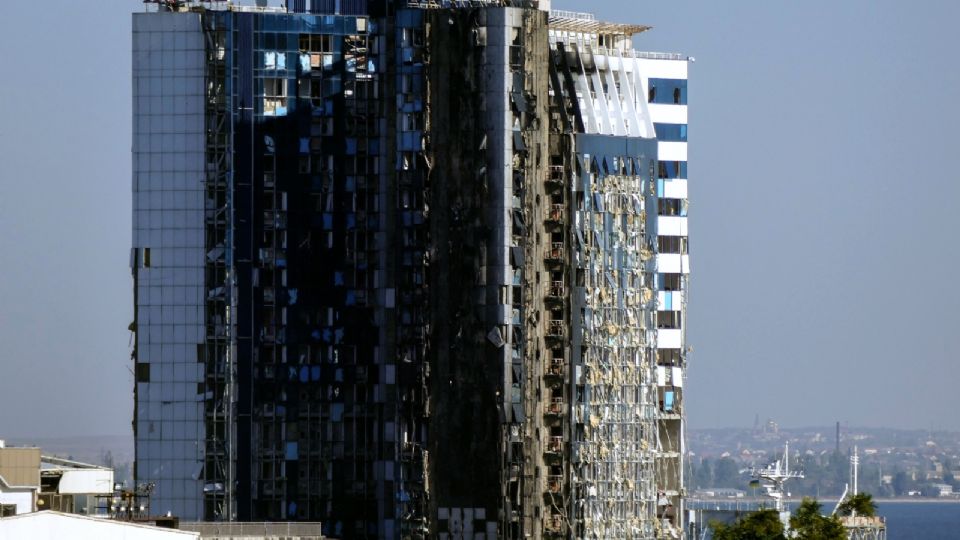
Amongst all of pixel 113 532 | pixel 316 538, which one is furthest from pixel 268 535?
pixel 113 532

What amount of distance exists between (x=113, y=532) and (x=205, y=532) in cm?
3370

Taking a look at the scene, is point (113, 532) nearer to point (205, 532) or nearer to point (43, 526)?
point (43, 526)

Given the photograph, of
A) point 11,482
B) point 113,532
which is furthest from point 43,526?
point 11,482

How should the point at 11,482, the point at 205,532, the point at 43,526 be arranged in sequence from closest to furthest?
the point at 43,526 < the point at 11,482 < the point at 205,532

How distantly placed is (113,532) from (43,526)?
5356 mm

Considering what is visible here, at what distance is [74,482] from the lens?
199 m

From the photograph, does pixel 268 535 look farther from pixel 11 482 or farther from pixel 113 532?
pixel 113 532

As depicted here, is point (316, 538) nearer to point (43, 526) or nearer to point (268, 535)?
point (268, 535)

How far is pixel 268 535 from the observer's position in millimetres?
199625

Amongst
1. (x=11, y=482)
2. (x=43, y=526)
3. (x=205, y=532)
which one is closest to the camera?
(x=43, y=526)

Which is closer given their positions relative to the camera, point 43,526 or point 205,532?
point 43,526

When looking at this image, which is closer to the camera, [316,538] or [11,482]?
[11,482]

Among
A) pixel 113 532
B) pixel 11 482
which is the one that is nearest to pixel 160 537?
pixel 113 532

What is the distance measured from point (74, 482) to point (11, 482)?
42.6 ft
